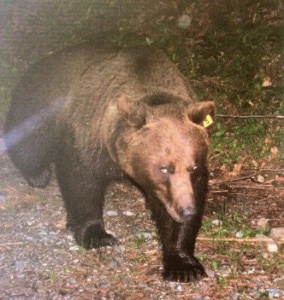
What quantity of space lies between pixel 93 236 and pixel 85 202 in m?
0.29

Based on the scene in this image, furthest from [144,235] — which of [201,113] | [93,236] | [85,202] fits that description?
[201,113]

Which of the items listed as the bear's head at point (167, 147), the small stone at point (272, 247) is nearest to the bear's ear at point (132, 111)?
the bear's head at point (167, 147)

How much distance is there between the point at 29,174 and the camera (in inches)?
235

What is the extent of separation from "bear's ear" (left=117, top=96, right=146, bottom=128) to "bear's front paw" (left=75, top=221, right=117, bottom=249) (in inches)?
40.0

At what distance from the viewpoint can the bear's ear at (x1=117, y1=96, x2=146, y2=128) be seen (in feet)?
13.4

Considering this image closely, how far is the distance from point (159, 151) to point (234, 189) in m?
1.82

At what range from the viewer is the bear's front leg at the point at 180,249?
4035mm

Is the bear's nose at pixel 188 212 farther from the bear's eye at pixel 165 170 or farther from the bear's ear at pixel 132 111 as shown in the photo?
the bear's ear at pixel 132 111

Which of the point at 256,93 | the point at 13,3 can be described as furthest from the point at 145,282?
the point at 13,3

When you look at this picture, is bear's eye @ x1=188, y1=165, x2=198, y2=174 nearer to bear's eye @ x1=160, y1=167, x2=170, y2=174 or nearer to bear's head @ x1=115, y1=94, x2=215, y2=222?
bear's head @ x1=115, y1=94, x2=215, y2=222

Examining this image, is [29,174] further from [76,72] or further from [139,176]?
[139,176]

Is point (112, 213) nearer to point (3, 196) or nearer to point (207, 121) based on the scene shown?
point (3, 196)

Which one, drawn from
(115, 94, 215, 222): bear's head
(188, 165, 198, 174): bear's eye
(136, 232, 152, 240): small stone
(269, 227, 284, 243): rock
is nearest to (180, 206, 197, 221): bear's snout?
(115, 94, 215, 222): bear's head

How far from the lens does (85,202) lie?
4.75 meters
